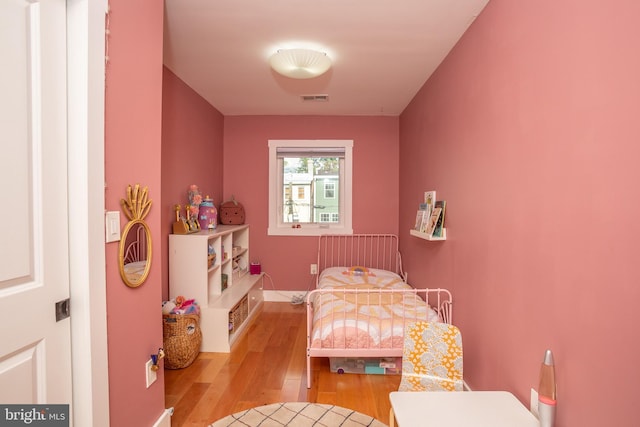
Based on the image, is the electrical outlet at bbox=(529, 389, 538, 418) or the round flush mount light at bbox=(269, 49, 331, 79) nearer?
the electrical outlet at bbox=(529, 389, 538, 418)

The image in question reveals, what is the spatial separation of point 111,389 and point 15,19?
54.2 inches

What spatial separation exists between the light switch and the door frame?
0.04 metres

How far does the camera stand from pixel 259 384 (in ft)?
7.59

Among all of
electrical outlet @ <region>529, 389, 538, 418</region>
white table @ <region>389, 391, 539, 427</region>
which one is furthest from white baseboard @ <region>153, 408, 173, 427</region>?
electrical outlet @ <region>529, 389, 538, 418</region>

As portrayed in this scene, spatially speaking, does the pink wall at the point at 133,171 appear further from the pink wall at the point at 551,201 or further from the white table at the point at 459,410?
the pink wall at the point at 551,201

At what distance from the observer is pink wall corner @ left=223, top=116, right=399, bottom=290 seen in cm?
421

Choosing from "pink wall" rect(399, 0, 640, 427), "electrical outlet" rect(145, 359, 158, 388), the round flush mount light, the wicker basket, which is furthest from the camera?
the wicker basket

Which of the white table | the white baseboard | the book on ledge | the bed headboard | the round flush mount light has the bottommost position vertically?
the white baseboard

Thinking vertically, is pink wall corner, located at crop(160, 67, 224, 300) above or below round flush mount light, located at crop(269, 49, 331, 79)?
below

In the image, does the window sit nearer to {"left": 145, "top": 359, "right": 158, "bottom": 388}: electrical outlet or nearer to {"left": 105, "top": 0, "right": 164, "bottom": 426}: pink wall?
{"left": 105, "top": 0, "right": 164, "bottom": 426}: pink wall

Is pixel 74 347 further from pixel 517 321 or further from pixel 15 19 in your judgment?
pixel 517 321

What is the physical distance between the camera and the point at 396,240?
13.8 feet

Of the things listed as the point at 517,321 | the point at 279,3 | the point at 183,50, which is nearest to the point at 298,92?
the point at 183,50

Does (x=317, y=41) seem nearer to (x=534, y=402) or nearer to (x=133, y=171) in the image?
(x=133, y=171)
